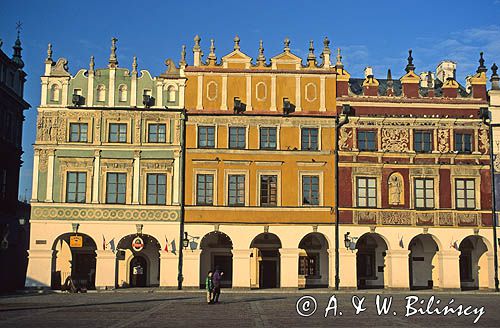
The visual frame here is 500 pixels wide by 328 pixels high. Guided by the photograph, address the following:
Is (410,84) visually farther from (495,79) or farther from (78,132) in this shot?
(78,132)

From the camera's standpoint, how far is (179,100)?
143ft

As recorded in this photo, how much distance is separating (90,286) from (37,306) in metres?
11.9

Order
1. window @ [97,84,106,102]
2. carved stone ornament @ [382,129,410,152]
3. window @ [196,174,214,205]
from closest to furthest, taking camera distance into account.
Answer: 1. window @ [196,174,214,205]
2. window @ [97,84,106,102]
3. carved stone ornament @ [382,129,410,152]

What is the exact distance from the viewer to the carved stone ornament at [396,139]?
144 feet

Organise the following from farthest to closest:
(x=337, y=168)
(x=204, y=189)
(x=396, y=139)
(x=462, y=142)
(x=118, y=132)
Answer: (x=462, y=142) < (x=396, y=139) < (x=337, y=168) < (x=118, y=132) < (x=204, y=189)

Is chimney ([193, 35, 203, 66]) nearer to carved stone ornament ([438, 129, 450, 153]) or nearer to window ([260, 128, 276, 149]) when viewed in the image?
window ([260, 128, 276, 149])

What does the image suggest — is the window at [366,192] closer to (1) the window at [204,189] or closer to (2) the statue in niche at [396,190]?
(2) the statue in niche at [396,190]

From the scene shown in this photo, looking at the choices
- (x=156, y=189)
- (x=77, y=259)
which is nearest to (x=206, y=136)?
(x=156, y=189)

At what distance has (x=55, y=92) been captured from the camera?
4319cm

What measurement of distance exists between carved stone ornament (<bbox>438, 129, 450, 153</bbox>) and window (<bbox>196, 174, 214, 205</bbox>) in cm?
1477

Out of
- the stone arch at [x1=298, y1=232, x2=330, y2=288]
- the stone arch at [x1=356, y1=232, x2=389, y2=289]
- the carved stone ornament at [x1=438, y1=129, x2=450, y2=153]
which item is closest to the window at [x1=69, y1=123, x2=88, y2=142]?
the stone arch at [x1=298, y1=232, x2=330, y2=288]

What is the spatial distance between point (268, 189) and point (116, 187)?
9.42 meters

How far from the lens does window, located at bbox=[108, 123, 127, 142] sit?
43.0 metres

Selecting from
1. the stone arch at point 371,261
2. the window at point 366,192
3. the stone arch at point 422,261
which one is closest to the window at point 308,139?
the window at point 366,192
